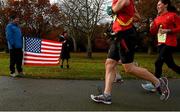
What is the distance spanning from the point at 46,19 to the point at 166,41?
190 feet

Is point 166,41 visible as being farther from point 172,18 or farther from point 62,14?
point 62,14

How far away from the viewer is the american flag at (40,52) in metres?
14.5

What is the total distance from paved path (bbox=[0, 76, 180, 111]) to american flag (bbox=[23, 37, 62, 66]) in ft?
12.1

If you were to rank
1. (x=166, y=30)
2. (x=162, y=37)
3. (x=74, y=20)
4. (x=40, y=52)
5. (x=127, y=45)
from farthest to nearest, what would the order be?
(x=74, y=20) → (x=40, y=52) → (x=162, y=37) → (x=166, y=30) → (x=127, y=45)

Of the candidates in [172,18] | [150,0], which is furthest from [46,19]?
[172,18]

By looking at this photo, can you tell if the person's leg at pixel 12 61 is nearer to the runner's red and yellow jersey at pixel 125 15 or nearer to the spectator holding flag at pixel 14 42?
the spectator holding flag at pixel 14 42

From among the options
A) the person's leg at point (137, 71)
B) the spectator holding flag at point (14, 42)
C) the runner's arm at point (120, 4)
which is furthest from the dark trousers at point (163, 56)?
the spectator holding flag at point (14, 42)

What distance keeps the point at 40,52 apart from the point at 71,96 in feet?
23.1

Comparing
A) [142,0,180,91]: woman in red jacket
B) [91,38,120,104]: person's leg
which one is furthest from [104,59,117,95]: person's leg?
[142,0,180,91]: woman in red jacket

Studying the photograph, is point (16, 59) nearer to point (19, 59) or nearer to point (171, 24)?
point (19, 59)

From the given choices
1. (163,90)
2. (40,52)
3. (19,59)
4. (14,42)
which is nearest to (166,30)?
(163,90)

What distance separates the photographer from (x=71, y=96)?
27.0 ft

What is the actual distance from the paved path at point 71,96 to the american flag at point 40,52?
12.1 ft

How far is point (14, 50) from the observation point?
12.5 m
